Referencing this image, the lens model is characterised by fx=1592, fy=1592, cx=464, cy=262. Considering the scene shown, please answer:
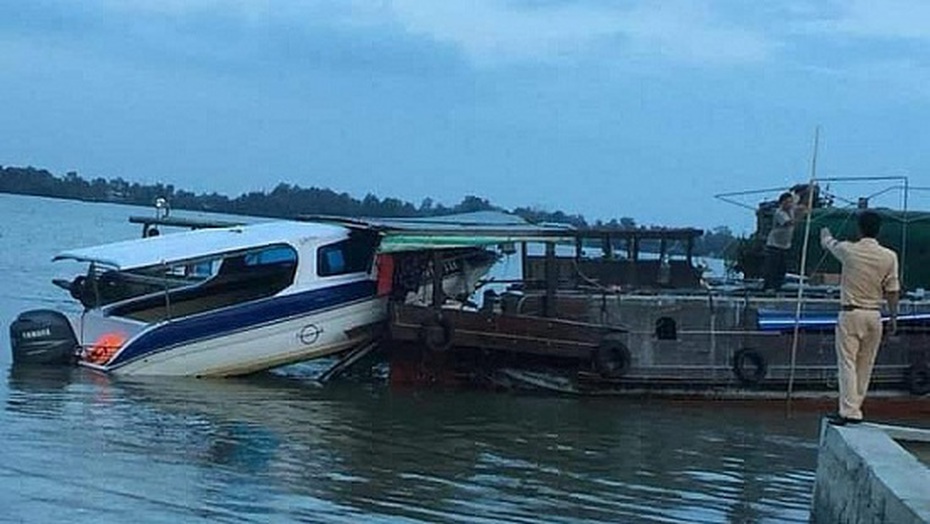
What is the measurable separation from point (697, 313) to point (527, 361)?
2447 millimetres

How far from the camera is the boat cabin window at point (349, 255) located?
22.4m

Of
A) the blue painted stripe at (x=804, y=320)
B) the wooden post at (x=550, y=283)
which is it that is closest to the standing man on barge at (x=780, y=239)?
the blue painted stripe at (x=804, y=320)

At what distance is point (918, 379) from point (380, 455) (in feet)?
30.7

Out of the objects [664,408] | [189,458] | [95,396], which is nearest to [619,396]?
[664,408]

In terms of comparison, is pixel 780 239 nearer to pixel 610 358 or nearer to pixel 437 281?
pixel 610 358

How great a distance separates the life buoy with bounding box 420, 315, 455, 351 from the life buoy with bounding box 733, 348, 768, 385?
13.0 feet

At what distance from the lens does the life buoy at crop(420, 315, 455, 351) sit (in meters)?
21.7

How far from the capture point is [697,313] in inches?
866

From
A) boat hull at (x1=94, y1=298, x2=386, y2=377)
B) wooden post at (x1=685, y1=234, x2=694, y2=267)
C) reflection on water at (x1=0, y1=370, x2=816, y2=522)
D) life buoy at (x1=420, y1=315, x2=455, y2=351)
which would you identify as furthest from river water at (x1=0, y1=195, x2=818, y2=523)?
wooden post at (x1=685, y1=234, x2=694, y2=267)

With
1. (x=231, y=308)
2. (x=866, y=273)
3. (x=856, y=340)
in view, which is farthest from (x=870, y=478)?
(x=231, y=308)

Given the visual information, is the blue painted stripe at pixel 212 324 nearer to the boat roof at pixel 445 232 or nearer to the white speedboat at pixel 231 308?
the white speedboat at pixel 231 308

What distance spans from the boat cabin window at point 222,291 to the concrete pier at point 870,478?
1255 cm

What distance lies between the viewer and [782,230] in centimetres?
2281

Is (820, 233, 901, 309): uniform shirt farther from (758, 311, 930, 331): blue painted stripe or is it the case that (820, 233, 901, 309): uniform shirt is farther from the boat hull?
the boat hull
